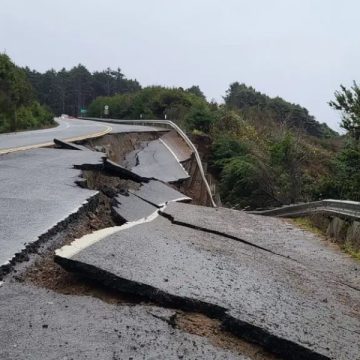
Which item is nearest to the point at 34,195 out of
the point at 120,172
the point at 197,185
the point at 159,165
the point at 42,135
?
the point at 120,172

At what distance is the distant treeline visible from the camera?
130000 mm

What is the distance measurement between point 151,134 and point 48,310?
77.9ft

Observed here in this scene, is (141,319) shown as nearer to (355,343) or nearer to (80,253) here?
(80,253)

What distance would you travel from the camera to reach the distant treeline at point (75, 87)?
130000mm

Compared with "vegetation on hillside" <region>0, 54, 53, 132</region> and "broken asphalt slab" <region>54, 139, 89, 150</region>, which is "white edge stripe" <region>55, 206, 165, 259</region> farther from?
"vegetation on hillside" <region>0, 54, 53, 132</region>

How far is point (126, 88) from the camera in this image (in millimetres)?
136500

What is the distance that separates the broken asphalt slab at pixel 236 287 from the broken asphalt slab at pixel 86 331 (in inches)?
12.4

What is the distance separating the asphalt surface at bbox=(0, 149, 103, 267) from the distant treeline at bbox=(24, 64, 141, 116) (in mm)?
118352

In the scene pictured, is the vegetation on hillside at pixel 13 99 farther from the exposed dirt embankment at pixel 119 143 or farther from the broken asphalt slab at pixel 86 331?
the broken asphalt slab at pixel 86 331

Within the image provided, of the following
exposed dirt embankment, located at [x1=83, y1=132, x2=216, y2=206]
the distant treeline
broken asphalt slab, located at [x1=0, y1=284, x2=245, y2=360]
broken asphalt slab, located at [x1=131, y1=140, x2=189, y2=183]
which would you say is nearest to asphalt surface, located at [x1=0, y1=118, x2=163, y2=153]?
exposed dirt embankment, located at [x1=83, y1=132, x2=216, y2=206]

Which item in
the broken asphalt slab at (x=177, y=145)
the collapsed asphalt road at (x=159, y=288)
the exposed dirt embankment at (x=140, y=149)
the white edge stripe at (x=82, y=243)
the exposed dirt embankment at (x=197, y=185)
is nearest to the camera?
the collapsed asphalt road at (x=159, y=288)

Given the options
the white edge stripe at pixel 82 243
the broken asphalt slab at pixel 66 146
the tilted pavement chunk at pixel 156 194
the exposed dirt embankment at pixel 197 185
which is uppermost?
the broken asphalt slab at pixel 66 146

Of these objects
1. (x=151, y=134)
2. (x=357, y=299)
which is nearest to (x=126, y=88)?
(x=151, y=134)

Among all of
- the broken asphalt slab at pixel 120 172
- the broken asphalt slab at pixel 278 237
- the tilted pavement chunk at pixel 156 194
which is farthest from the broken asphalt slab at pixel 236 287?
the broken asphalt slab at pixel 120 172
